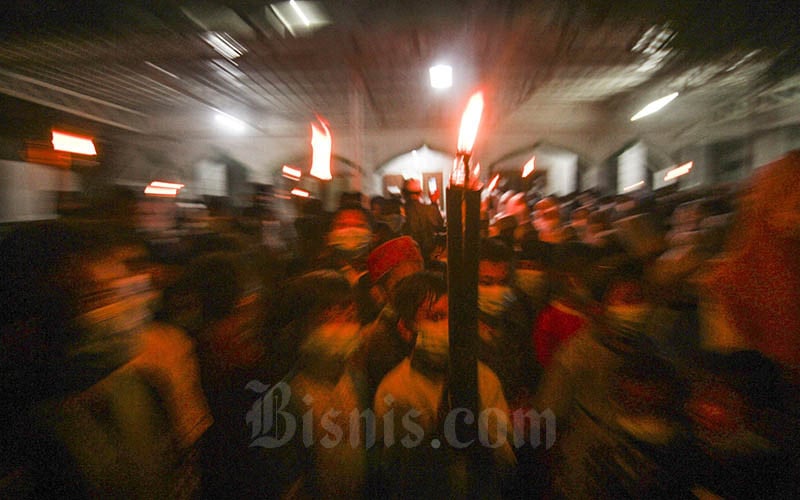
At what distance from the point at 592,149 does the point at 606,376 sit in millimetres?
11627

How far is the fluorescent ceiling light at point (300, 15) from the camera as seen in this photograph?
4.78m

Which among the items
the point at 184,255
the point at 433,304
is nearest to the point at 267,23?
the point at 184,255

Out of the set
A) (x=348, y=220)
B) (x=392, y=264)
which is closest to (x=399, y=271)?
(x=392, y=264)

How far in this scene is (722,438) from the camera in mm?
1474

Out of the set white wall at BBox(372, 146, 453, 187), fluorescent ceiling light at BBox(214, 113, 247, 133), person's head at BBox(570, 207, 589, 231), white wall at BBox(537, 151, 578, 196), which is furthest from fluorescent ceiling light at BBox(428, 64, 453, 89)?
fluorescent ceiling light at BBox(214, 113, 247, 133)

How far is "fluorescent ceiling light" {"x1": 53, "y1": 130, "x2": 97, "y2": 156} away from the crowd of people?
3.21 feet

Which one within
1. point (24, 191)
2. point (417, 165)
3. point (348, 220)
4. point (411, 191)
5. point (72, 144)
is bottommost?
point (348, 220)

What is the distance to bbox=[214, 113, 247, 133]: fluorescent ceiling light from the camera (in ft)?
34.5

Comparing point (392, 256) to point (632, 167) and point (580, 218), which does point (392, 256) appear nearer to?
point (580, 218)

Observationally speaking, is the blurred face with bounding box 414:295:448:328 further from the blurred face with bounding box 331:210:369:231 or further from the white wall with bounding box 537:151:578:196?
the white wall with bounding box 537:151:578:196

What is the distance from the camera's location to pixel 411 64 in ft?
21.9

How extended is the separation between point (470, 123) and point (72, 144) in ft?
9.78

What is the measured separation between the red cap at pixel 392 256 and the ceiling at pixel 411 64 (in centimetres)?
142

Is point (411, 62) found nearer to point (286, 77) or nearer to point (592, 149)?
point (286, 77)
